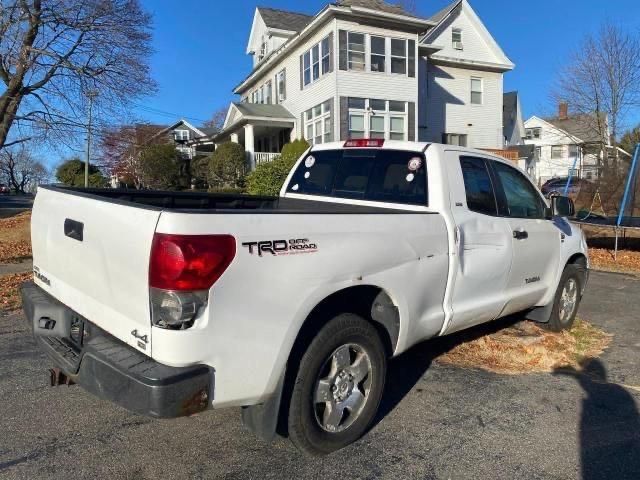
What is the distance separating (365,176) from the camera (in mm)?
4469

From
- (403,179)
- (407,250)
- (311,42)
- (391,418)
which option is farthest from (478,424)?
(311,42)

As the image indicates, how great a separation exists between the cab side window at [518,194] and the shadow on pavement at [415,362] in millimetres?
1391

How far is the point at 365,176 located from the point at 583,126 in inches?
1332

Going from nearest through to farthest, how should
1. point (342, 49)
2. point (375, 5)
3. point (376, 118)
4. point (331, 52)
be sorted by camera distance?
point (342, 49)
point (331, 52)
point (376, 118)
point (375, 5)

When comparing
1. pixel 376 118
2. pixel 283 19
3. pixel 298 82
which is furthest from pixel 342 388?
pixel 283 19

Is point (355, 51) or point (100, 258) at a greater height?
point (355, 51)

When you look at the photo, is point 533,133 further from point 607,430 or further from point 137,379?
point 137,379

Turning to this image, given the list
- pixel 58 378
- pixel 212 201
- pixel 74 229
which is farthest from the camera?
pixel 212 201

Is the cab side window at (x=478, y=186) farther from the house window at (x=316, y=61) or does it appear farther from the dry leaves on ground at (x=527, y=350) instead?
the house window at (x=316, y=61)

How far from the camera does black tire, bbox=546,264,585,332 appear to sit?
17.8 feet

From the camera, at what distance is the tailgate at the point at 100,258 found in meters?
2.48

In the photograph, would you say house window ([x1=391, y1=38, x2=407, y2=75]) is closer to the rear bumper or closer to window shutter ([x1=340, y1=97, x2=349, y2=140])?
window shutter ([x1=340, y1=97, x2=349, y2=140])

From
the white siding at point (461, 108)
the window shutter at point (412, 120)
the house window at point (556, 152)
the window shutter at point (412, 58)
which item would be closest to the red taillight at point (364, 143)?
the window shutter at point (412, 120)

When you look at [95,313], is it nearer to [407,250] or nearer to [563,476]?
[407,250]
